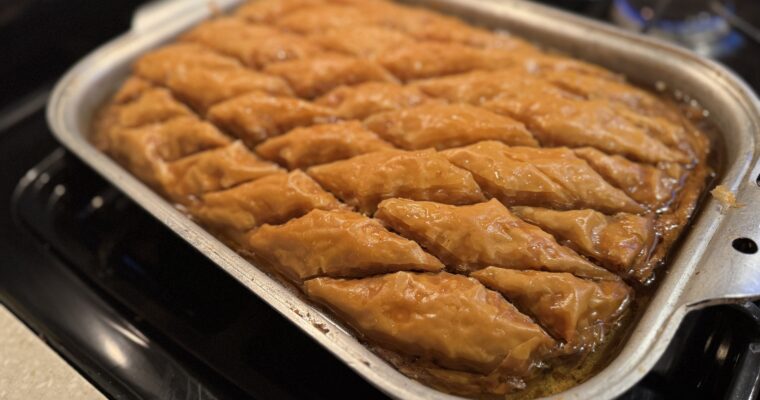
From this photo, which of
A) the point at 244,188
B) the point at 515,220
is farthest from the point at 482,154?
the point at 244,188

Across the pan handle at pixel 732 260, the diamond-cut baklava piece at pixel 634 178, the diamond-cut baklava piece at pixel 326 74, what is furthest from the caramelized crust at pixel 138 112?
the pan handle at pixel 732 260

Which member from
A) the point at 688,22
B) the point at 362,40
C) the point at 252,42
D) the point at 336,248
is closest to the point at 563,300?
the point at 336,248

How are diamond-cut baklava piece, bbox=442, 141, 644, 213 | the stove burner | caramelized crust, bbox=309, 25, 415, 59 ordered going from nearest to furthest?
1. diamond-cut baklava piece, bbox=442, 141, 644, 213
2. caramelized crust, bbox=309, 25, 415, 59
3. the stove burner

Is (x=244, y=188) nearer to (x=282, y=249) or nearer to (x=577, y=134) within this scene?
(x=282, y=249)

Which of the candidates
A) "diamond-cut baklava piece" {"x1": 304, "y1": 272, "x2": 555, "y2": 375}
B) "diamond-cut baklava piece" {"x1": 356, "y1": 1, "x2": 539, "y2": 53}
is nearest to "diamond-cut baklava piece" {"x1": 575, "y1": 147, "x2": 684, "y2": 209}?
"diamond-cut baklava piece" {"x1": 304, "y1": 272, "x2": 555, "y2": 375}

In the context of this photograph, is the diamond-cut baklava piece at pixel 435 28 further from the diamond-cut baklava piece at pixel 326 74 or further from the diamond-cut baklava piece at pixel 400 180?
the diamond-cut baklava piece at pixel 400 180

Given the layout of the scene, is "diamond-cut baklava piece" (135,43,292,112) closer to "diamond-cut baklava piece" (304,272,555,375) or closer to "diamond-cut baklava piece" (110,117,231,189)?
"diamond-cut baklava piece" (110,117,231,189)

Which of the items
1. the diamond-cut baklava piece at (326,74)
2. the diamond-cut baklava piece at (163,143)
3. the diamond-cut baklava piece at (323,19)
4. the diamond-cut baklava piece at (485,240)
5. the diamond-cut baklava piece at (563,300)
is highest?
the diamond-cut baklava piece at (323,19)
